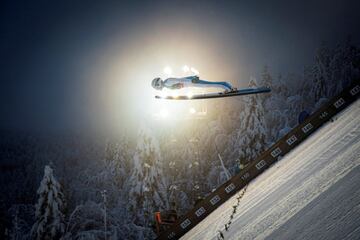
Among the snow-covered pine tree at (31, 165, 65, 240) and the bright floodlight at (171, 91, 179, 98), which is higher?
the snow-covered pine tree at (31, 165, 65, 240)

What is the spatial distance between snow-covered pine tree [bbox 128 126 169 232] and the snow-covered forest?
137 millimetres

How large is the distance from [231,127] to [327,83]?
2498 cm

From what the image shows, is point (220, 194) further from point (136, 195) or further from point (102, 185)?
point (102, 185)

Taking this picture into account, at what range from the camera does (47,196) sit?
29797 millimetres

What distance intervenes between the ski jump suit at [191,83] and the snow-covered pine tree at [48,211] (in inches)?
748

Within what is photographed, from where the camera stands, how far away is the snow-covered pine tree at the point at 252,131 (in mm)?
43562

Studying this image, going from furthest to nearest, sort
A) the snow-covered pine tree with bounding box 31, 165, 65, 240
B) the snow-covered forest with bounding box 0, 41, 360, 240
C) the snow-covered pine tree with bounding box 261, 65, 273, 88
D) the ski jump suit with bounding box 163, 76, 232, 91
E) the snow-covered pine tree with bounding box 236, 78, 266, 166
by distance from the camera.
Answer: the snow-covered pine tree with bounding box 261, 65, 273, 88
the snow-covered pine tree with bounding box 236, 78, 266, 166
the snow-covered forest with bounding box 0, 41, 360, 240
the snow-covered pine tree with bounding box 31, 165, 65, 240
the ski jump suit with bounding box 163, 76, 232, 91

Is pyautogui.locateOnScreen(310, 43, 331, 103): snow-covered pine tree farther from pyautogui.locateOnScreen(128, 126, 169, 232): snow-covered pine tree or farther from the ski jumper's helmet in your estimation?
the ski jumper's helmet

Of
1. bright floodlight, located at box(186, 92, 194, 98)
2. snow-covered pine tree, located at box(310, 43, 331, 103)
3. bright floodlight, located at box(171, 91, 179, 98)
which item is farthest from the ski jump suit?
snow-covered pine tree, located at box(310, 43, 331, 103)

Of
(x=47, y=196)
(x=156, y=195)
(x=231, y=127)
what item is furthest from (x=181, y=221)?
(x=231, y=127)

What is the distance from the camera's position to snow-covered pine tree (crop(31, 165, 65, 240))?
29733 millimetres

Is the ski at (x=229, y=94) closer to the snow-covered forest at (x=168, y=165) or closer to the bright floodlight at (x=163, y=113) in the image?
the bright floodlight at (x=163, y=113)

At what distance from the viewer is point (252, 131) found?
1721 inches

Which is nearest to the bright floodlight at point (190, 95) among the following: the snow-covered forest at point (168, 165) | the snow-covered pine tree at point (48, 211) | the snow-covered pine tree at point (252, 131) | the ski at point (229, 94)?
the ski at point (229, 94)
